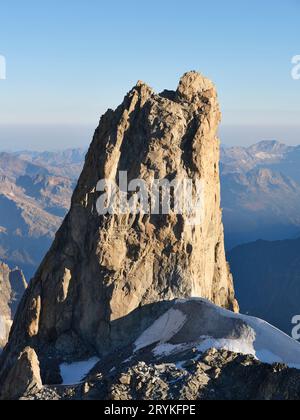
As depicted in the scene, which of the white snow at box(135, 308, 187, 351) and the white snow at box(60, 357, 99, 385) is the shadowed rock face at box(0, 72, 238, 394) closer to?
the white snow at box(60, 357, 99, 385)

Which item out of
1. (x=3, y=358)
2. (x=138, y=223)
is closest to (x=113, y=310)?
(x=138, y=223)

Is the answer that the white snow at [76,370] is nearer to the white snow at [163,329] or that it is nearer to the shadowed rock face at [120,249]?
the shadowed rock face at [120,249]

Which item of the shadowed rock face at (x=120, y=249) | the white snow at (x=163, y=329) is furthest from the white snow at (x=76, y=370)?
the white snow at (x=163, y=329)

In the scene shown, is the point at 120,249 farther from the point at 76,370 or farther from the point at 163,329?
the point at 76,370

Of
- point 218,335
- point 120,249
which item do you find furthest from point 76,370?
point 218,335

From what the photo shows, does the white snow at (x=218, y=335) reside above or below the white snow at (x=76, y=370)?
above

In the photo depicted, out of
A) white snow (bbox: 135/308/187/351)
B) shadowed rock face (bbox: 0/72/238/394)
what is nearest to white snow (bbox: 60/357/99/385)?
shadowed rock face (bbox: 0/72/238/394)
